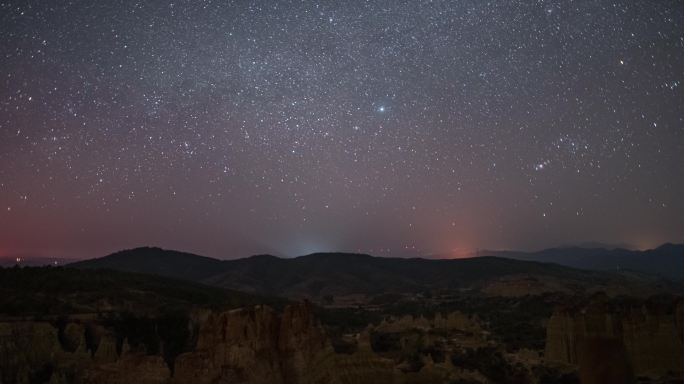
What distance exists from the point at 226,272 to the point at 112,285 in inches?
4644

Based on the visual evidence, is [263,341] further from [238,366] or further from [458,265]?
[458,265]

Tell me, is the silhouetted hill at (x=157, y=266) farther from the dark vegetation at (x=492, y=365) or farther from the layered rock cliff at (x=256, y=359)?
the layered rock cliff at (x=256, y=359)

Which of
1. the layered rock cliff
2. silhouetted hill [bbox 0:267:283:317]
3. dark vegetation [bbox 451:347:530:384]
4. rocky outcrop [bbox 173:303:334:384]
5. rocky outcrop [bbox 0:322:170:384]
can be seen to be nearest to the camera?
rocky outcrop [bbox 173:303:334:384]

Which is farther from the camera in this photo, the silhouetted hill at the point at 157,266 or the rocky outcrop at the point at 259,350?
the silhouetted hill at the point at 157,266

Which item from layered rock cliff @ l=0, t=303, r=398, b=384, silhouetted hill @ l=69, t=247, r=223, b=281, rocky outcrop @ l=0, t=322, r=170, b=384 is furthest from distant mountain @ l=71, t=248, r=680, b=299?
layered rock cliff @ l=0, t=303, r=398, b=384

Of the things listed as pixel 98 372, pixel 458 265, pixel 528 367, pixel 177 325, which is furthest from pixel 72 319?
pixel 458 265

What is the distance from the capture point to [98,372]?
20.4 m

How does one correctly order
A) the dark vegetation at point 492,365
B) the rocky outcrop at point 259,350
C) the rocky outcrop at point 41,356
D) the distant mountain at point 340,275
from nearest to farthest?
1. the rocky outcrop at point 259,350
2. the rocky outcrop at point 41,356
3. the dark vegetation at point 492,365
4. the distant mountain at point 340,275

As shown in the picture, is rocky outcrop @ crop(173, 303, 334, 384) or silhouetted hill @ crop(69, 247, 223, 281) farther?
silhouetted hill @ crop(69, 247, 223, 281)

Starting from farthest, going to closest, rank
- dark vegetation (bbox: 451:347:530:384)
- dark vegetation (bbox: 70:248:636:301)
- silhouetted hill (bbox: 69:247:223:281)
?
silhouetted hill (bbox: 69:247:223:281) < dark vegetation (bbox: 70:248:636:301) < dark vegetation (bbox: 451:347:530:384)

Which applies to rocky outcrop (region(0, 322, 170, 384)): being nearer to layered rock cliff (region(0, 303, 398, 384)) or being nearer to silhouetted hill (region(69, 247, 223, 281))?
layered rock cliff (region(0, 303, 398, 384))

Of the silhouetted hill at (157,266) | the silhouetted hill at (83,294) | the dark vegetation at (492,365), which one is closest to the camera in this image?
the dark vegetation at (492,365)

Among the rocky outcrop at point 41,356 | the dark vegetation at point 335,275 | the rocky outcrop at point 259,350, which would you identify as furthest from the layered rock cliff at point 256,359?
the dark vegetation at point 335,275

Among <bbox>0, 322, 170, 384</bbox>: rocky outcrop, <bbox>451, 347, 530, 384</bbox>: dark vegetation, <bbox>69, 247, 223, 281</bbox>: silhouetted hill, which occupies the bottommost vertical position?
<bbox>451, 347, 530, 384</bbox>: dark vegetation
